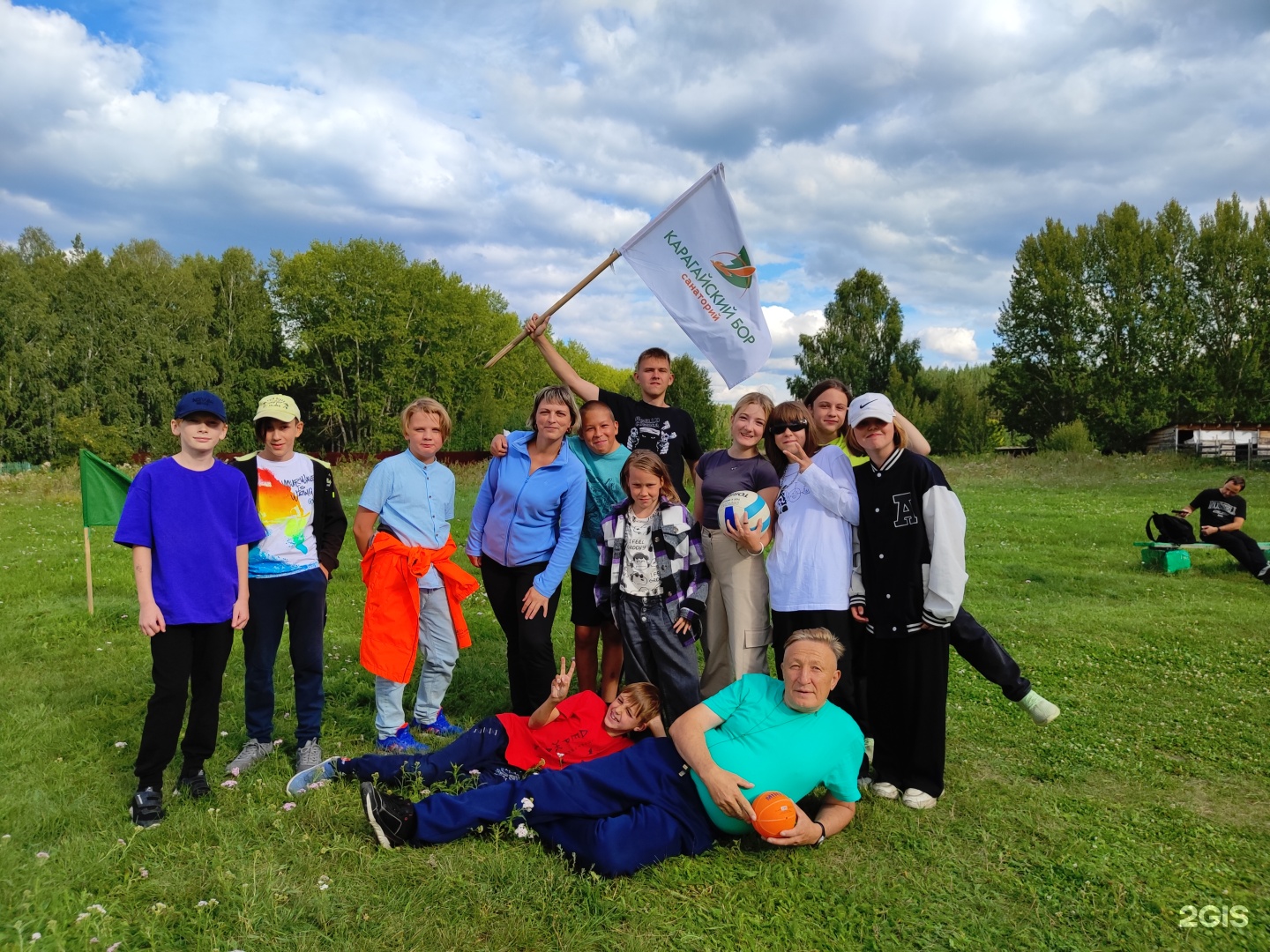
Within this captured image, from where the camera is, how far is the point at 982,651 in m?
4.88

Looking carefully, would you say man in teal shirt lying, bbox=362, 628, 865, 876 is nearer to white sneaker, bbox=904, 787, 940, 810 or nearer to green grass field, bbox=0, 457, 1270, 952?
green grass field, bbox=0, 457, 1270, 952

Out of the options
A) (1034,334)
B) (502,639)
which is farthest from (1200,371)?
(502,639)

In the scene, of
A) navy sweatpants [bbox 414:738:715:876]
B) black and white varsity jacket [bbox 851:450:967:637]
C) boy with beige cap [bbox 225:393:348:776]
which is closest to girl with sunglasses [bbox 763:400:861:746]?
black and white varsity jacket [bbox 851:450:967:637]

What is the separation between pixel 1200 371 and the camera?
46.3m

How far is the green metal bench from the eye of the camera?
1195 cm

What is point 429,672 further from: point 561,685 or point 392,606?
point 561,685

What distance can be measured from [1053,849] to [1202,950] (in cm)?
75

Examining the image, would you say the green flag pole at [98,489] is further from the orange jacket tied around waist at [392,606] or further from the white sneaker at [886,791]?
the white sneaker at [886,791]

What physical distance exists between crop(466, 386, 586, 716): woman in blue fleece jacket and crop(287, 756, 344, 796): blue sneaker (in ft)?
4.22

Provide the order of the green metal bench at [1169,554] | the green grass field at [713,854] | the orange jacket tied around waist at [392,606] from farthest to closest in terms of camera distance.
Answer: the green metal bench at [1169,554] < the orange jacket tied around waist at [392,606] < the green grass field at [713,854]

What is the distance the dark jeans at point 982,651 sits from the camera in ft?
15.8

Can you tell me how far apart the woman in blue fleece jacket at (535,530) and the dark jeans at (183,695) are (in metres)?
1.54

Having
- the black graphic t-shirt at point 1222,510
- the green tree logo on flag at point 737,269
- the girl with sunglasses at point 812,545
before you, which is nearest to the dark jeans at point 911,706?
the girl with sunglasses at point 812,545

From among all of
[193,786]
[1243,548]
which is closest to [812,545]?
[193,786]
